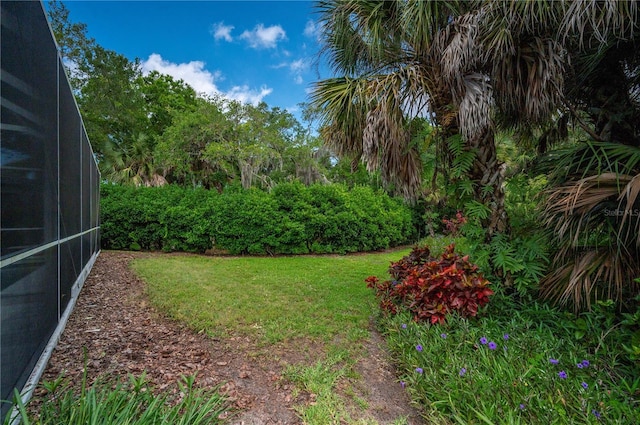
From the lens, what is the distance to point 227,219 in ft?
27.4

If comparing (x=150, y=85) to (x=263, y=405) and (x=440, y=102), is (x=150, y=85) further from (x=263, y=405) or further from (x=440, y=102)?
(x=263, y=405)

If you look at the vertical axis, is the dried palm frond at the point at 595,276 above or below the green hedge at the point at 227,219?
below

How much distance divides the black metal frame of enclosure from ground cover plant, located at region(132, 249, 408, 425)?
4.52 feet

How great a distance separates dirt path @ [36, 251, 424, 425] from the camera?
2125 mm

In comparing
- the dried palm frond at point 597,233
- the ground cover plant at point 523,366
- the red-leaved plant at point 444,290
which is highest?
the dried palm frond at point 597,233

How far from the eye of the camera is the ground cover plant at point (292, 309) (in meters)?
2.38

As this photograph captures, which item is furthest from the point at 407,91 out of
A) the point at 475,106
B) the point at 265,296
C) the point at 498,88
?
the point at 265,296

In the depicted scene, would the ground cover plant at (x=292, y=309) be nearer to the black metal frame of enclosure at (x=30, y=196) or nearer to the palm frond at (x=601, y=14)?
the black metal frame of enclosure at (x=30, y=196)

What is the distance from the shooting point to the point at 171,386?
212cm

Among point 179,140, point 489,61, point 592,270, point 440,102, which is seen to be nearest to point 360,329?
point 592,270

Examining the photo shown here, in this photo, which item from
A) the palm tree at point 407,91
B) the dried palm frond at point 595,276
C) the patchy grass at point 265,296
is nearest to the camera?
the dried palm frond at point 595,276

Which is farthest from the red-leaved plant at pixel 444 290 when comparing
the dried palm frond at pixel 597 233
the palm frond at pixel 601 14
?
the palm frond at pixel 601 14

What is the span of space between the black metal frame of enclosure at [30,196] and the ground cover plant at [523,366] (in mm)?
Answer: 2695

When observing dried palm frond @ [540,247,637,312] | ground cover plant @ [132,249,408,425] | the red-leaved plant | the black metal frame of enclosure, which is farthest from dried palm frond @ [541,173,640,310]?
the black metal frame of enclosure
